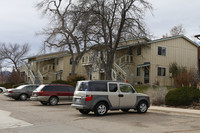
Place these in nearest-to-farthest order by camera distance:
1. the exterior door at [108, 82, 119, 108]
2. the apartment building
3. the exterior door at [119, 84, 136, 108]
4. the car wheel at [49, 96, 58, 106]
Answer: the exterior door at [108, 82, 119, 108]
the exterior door at [119, 84, 136, 108]
the car wheel at [49, 96, 58, 106]
the apartment building

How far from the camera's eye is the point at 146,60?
32.5m

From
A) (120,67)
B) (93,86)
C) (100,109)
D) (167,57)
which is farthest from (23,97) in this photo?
(167,57)

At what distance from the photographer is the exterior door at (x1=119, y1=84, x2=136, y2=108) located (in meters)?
13.4

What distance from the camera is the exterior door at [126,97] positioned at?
13.4 meters

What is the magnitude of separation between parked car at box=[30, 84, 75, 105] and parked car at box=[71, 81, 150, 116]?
6013 mm

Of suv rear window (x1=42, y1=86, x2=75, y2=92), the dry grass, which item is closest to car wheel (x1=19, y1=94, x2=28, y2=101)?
suv rear window (x1=42, y1=86, x2=75, y2=92)

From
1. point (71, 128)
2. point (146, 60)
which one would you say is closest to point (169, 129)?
point (71, 128)

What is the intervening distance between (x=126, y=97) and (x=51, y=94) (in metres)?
7.45

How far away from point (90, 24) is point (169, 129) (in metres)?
16.3

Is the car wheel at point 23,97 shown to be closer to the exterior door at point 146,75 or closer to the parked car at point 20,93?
the parked car at point 20,93

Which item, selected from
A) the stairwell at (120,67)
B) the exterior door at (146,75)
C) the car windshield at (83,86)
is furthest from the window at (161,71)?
the car windshield at (83,86)

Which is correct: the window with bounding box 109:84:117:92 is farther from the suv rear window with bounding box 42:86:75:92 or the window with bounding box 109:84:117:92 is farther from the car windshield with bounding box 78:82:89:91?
the suv rear window with bounding box 42:86:75:92

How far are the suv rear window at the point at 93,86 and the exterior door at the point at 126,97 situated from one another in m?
1.04

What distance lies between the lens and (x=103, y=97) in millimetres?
12734
